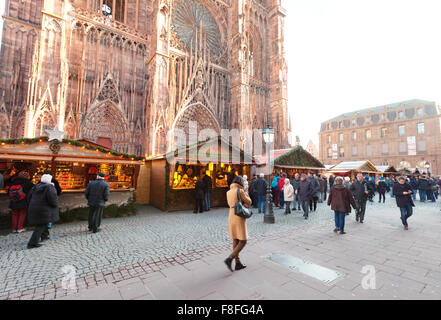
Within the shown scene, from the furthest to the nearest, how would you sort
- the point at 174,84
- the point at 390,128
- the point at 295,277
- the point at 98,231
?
the point at 390,128 → the point at 174,84 → the point at 98,231 → the point at 295,277

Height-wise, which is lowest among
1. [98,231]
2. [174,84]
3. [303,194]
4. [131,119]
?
[98,231]

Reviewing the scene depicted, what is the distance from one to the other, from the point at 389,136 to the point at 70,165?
168 feet

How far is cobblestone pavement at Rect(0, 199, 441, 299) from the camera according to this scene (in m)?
3.00

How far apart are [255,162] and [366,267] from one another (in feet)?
26.0

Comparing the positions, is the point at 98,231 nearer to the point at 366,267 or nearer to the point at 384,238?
the point at 366,267

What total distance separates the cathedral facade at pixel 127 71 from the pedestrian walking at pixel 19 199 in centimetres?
880

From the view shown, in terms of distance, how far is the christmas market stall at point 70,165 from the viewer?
21.1ft

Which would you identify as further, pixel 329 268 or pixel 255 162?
pixel 255 162

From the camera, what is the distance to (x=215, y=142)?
33.0 ft

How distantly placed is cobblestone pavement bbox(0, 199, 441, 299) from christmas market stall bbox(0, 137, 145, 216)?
128 cm

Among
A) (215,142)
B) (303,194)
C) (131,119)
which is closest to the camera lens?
(303,194)

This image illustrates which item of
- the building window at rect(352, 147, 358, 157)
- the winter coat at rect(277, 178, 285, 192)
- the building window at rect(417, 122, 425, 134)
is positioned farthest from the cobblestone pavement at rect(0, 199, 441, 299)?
the building window at rect(352, 147, 358, 157)

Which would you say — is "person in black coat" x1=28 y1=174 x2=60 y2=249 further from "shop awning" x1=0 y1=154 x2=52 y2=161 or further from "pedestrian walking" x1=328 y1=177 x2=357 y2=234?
"pedestrian walking" x1=328 y1=177 x2=357 y2=234
